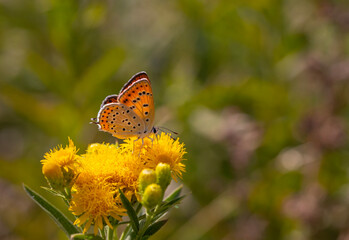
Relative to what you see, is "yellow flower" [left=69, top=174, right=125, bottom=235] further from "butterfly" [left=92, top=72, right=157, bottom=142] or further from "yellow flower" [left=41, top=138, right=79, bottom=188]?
"butterfly" [left=92, top=72, right=157, bottom=142]

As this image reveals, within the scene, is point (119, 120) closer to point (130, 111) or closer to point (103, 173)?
point (130, 111)

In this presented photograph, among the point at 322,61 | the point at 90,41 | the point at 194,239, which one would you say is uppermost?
the point at 90,41

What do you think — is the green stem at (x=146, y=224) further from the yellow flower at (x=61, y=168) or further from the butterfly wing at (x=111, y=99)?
the butterfly wing at (x=111, y=99)

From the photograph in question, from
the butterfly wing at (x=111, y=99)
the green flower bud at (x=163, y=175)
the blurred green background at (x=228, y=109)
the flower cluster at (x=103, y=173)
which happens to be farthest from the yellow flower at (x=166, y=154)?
the blurred green background at (x=228, y=109)

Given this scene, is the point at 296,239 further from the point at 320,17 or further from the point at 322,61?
the point at 320,17

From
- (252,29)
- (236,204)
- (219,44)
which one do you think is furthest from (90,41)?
(236,204)
